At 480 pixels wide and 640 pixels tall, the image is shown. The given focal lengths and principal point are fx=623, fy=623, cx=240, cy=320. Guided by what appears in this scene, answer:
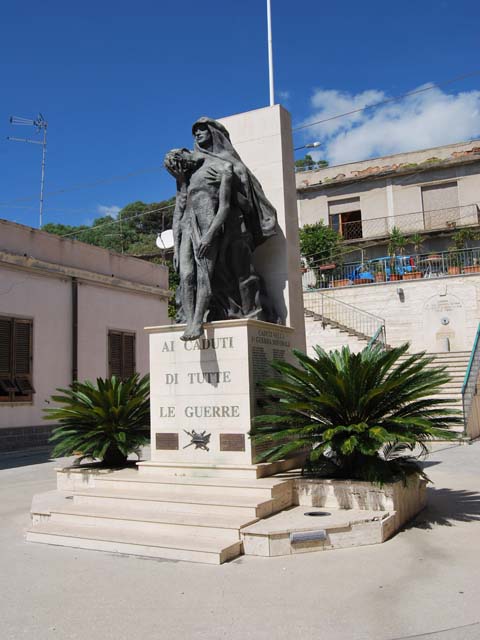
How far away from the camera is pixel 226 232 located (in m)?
7.86

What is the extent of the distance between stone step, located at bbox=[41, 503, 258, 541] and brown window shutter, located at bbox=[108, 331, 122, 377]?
13651 mm

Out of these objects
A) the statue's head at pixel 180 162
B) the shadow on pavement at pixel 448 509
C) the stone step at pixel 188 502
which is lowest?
the shadow on pavement at pixel 448 509

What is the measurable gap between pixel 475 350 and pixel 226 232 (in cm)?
1163

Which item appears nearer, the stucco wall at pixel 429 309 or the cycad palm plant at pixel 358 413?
the cycad palm plant at pixel 358 413

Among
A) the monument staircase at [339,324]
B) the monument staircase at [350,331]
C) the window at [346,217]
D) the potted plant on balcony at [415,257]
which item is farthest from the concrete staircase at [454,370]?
the window at [346,217]

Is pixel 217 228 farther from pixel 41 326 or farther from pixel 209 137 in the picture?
pixel 41 326

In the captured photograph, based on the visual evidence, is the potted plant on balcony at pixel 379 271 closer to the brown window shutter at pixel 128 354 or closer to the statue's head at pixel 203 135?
the brown window shutter at pixel 128 354

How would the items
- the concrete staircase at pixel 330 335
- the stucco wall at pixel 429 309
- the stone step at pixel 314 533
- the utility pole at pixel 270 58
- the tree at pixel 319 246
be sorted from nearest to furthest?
the stone step at pixel 314 533 < the utility pole at pixel 270 58 < the concrete staircase at pixel 330 335 < the stucco wall at pixel 429 309 < the tree at pixel 319 246

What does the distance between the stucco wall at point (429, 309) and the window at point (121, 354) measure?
7309mm

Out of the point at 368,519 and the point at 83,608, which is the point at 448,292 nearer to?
the point at 368,519

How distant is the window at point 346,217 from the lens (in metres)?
36.7

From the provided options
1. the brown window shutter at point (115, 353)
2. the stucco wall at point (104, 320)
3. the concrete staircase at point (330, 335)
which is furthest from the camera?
the concrete staircase at point (330, 335)

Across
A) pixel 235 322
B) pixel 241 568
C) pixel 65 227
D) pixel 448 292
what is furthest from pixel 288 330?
pixel 65 227

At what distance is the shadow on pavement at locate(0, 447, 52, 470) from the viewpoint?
42.8 feet
